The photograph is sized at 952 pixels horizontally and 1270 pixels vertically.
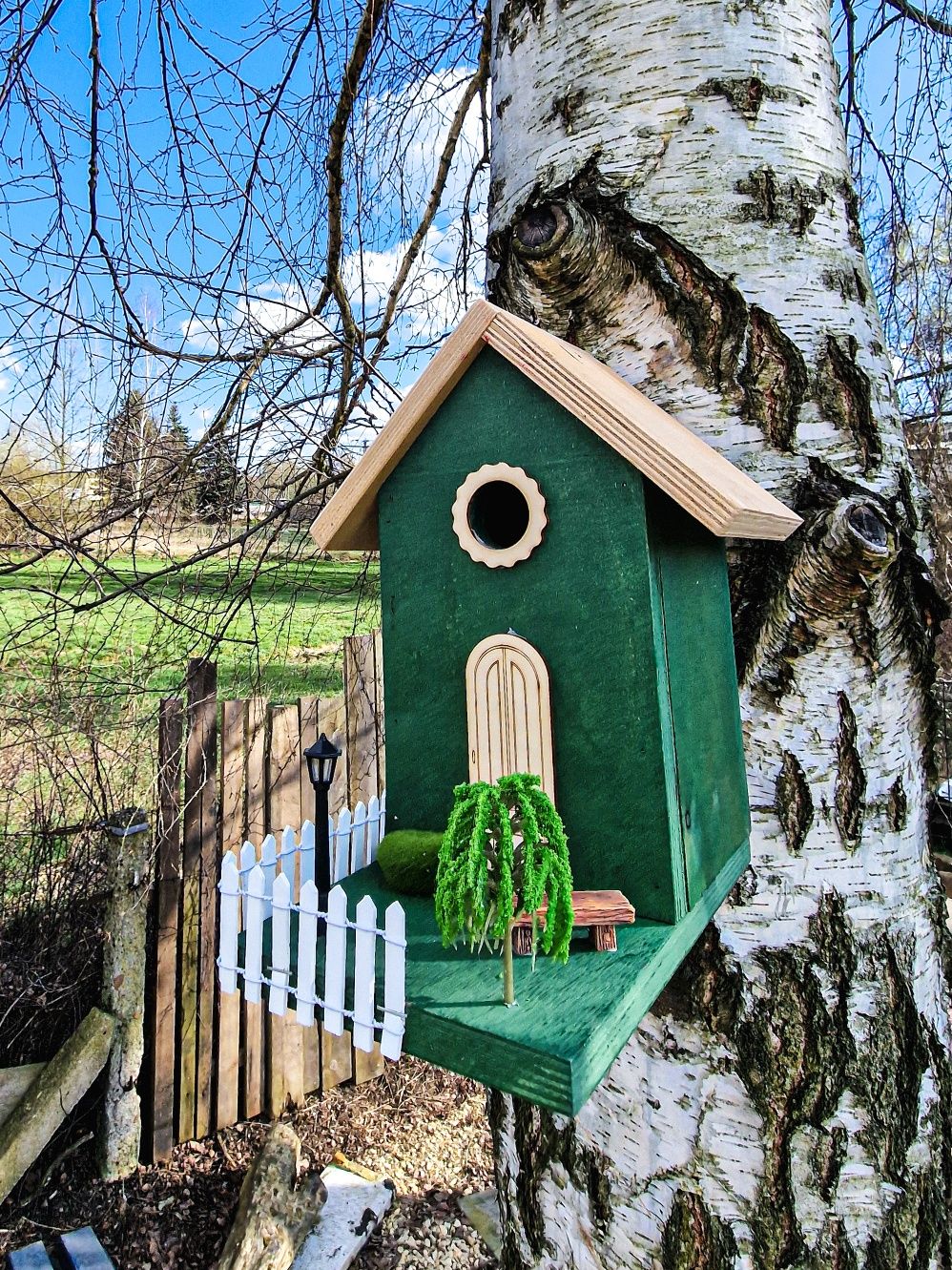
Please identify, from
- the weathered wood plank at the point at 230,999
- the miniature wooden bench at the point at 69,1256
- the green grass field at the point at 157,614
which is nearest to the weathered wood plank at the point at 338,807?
the weathered wood plank at the point at 230,999

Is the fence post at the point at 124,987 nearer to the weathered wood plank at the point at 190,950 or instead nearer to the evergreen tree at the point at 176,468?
the weathered wood plank at the point at 190,950

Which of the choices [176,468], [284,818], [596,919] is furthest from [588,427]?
[284,818]

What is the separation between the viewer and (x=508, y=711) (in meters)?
1.22

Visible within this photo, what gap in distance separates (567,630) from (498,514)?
0.35 metres

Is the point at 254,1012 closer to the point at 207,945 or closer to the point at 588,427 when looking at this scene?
the point at 207,945

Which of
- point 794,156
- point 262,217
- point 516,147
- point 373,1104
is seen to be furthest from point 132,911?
point 794,156

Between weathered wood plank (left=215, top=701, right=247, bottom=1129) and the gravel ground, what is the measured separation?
0.50ft

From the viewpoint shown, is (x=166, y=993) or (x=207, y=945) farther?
(x=207, y=945)

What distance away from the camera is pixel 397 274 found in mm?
2801

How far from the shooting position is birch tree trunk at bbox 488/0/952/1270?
4.32ft

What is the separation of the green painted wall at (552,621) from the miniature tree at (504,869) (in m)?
0.24

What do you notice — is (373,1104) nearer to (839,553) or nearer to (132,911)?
(132,911)

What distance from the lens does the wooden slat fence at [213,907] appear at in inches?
127

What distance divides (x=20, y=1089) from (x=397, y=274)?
11.2 feet
